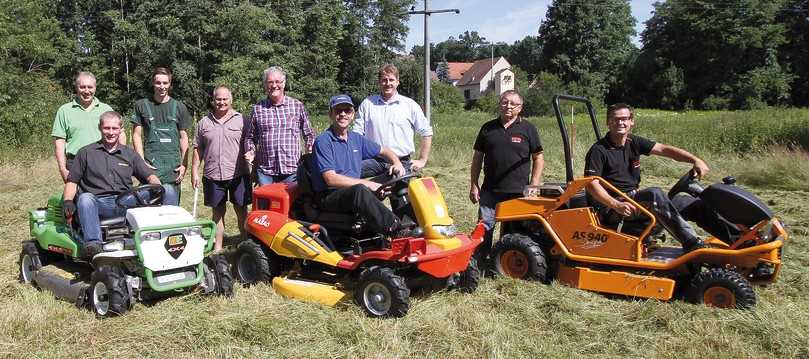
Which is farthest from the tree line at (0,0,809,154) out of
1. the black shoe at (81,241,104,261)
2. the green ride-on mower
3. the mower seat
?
the mower seat

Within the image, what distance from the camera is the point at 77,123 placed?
5.41 metres

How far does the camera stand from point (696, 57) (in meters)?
53.4

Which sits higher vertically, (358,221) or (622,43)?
(622,43)

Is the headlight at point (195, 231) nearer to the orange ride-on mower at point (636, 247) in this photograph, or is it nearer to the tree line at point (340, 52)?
the orange ride-on mower at point (636, 247)

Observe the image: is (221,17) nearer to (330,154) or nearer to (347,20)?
(347,20)

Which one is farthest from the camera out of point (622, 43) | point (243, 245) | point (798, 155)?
point (622, 43)

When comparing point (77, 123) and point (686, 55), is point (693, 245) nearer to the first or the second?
point (77, 123)

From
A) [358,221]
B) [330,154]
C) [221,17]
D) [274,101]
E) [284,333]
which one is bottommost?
[284,333]

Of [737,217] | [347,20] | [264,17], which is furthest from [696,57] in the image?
[737,217]

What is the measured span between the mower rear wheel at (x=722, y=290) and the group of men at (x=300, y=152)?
0.95 ft

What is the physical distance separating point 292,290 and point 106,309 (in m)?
1.25

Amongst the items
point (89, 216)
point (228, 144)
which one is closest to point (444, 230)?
point (228, 144)

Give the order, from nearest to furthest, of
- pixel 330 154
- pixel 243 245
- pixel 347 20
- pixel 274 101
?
pixel 330 154 < pixel 243 245 < pixel 274 101 < pixel 347 20

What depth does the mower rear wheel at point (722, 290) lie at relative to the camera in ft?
13.3
